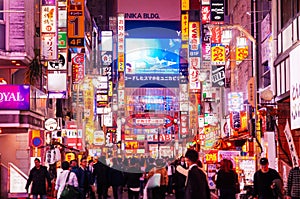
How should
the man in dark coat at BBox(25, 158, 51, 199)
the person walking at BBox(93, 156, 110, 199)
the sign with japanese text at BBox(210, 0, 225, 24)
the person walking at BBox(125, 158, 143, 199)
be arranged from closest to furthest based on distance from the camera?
the man in dark coat at BBox(25, 158, 51, 199) < the person walking at BBox(125, 158, 143, 199) < the person walking at BBox(93, 156, 110, 199) < the sign with japanese text at BBox(210, 0, 225, 24)

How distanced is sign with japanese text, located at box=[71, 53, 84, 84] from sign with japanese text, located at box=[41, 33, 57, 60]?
62.7ft

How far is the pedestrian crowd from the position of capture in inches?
522

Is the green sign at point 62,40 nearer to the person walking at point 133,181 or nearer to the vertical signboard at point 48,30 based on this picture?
the vertical signboard at point 48,30

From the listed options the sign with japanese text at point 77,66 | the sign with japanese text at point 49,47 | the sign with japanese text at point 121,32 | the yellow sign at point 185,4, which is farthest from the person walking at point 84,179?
the sign with japanese text at point 121,32

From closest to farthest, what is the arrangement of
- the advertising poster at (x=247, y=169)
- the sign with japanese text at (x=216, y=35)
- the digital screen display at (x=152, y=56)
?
the advertising poster at (x=247, y=169) → the sign with japanese text at (x=216, y=35) → the digital screen display at (x=152, y=56)

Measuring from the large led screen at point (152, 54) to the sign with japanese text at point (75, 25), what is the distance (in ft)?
35.1

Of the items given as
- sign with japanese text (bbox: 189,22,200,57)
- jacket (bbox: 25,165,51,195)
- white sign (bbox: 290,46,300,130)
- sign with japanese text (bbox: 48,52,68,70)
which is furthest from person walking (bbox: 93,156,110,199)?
sign with japanese text (bbox: 189,22,200,57)

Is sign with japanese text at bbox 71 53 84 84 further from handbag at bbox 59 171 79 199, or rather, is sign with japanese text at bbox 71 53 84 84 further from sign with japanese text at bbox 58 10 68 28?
handbag at bbox 59 171 79 199

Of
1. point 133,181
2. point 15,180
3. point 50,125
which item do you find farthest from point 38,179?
point 50,125

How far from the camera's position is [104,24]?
107375 millimetres

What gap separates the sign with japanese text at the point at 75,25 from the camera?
41875 mm

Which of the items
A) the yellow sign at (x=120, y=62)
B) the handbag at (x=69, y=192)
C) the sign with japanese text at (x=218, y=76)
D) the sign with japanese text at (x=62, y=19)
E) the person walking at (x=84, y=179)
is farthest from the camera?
the yellow sign at (x=120, y=62)

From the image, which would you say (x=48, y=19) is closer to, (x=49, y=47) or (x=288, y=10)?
(x=49, y=47)

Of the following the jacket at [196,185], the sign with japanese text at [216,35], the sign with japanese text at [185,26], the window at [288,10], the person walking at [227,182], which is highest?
the sign with japanese text at [185,26]
